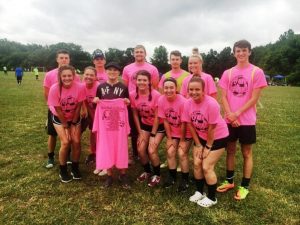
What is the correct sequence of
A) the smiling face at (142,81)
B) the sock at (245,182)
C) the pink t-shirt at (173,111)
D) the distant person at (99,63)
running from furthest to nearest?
the distant person at (99,63) < the smiling face at (142,81) < the pink t-shirt at (173,111) < the sock at (245,182)

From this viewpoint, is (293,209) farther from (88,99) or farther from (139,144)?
(88,99)

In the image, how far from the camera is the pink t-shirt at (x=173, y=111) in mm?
5344

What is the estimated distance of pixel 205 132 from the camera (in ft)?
16.2

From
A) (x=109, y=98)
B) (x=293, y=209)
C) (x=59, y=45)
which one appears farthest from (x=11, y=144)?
(x=59, y=45)

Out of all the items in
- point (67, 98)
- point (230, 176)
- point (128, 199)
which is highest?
point (67, 98)

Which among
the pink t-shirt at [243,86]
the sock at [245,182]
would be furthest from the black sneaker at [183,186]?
the pink t-shirt at [243,86]

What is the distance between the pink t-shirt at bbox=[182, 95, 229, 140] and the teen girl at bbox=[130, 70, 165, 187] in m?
0.77

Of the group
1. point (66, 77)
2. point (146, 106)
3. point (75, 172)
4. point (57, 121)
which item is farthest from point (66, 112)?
point (146, 106)

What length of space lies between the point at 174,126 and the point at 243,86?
1331 millimetres

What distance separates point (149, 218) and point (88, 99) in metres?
2.85

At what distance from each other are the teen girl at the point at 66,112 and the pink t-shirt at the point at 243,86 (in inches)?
105

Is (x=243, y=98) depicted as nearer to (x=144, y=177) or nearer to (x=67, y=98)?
(x=144, y=177)

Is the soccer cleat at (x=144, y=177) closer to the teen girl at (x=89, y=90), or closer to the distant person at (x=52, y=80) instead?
the teen girl at (x=89, y=90)

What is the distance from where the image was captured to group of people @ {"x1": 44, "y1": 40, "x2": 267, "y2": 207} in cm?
488
